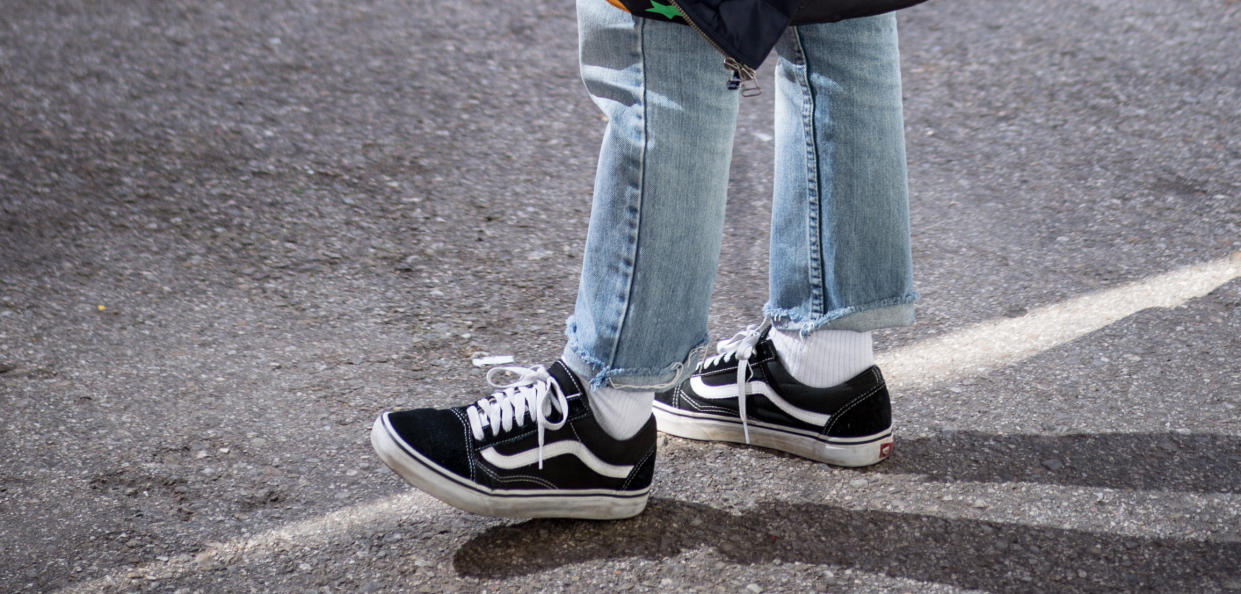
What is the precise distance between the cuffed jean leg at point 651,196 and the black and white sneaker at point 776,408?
292 millimetres

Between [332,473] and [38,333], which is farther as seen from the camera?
[38,333]

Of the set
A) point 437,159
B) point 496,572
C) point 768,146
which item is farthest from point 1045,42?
point 496,572

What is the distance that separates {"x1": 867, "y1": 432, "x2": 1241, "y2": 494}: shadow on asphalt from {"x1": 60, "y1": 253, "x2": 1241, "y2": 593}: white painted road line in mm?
224

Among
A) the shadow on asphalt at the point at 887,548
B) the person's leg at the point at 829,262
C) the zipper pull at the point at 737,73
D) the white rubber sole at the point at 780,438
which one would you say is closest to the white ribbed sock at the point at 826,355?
the person's leg at the point at 829,262

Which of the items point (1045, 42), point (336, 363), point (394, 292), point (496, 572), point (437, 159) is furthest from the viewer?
point (1045, 42)

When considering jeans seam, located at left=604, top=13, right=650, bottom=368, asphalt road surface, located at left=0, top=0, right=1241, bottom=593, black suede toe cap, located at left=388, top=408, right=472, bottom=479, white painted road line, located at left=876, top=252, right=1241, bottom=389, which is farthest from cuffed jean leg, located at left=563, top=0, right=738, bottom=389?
white painted road line, located at left=876, top=252, right=1241, bottom=389

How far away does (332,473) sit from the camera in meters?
1.96

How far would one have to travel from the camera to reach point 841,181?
1.78 meters

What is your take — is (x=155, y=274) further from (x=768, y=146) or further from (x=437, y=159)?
(x=768, y=146)

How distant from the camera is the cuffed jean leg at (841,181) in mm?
1733

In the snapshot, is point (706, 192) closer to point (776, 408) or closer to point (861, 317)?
point (861, 317)

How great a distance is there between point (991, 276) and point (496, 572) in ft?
4.86

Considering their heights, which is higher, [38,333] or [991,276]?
[38,333]

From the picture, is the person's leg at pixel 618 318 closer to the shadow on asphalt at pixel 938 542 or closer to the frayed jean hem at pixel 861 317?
the shadow on asphalt at pixel 938 542
